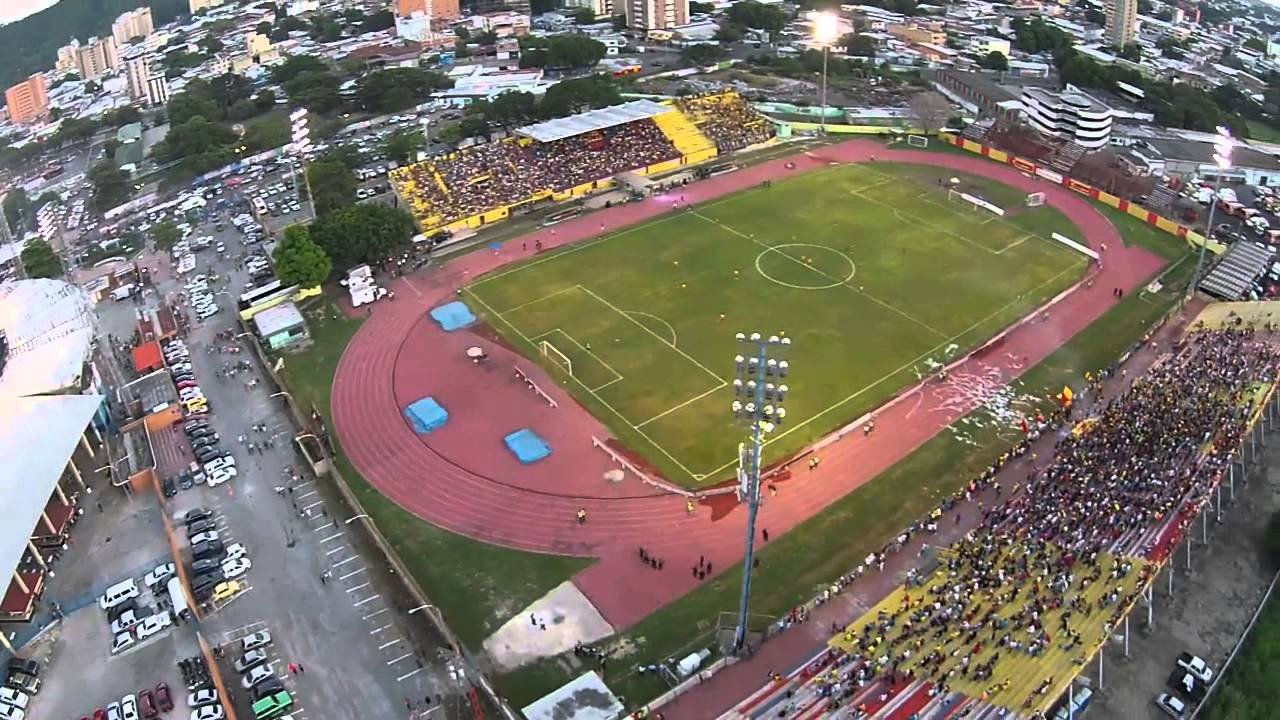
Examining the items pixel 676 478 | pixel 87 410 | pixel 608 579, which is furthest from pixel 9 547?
pixel 676 478

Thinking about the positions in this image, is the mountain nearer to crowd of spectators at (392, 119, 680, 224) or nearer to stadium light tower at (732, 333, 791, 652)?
crowd of spectators at (392, 119, 680, 224)

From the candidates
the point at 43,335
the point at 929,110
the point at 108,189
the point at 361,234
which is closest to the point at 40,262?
the point at 43,335

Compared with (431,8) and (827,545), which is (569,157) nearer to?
(827,545)

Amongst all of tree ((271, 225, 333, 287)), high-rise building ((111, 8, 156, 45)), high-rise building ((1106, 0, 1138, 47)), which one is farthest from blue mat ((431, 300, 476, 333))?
high-rise building ((111, 8, 156, 45))

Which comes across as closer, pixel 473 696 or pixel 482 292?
pixel 473 696

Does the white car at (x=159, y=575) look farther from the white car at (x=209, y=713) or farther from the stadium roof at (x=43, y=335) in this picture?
the stadium roof at (x=43, y=335)

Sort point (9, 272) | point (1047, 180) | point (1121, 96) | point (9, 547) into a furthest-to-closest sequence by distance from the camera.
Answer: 1. point (1121, 96)
2. point (1047, 180)
3. point (9, 272)
4. point (9, 547)

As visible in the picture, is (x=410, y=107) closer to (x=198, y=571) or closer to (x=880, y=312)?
(x=880, y=312)
